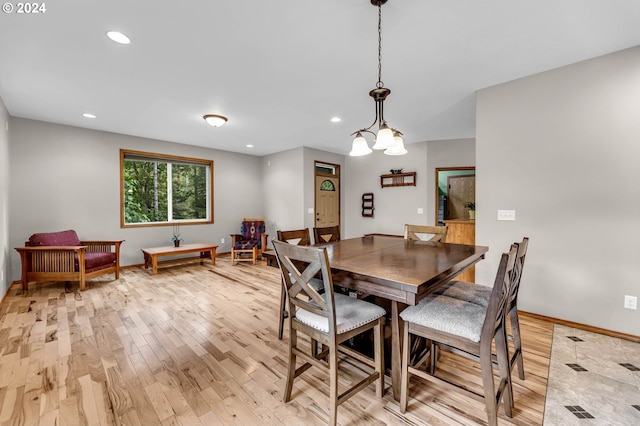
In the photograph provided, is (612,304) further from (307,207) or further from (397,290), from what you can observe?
(307,207)

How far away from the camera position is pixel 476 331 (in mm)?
1359

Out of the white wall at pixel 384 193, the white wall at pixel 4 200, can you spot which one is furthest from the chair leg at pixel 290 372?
the white wall at pixel 384 193

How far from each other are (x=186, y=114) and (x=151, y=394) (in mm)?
3443

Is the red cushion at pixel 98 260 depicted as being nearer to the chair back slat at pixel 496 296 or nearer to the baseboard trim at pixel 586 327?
the chair back slat at pixel 496 296

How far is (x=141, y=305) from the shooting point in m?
3.22

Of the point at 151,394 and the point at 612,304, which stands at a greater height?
the point at 612,304

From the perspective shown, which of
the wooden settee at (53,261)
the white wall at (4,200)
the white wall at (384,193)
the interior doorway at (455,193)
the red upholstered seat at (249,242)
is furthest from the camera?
the interior doorway at (455,193)

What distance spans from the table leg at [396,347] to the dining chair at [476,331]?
0.27 ft

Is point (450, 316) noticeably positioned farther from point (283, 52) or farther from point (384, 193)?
point (384, 193)

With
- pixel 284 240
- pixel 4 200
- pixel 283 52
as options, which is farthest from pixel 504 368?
pixel 4 200

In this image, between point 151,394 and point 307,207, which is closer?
point 151,394

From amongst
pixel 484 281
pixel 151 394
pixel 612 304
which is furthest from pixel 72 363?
pixel 612 304

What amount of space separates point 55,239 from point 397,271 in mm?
4847

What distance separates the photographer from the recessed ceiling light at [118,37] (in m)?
2.10
